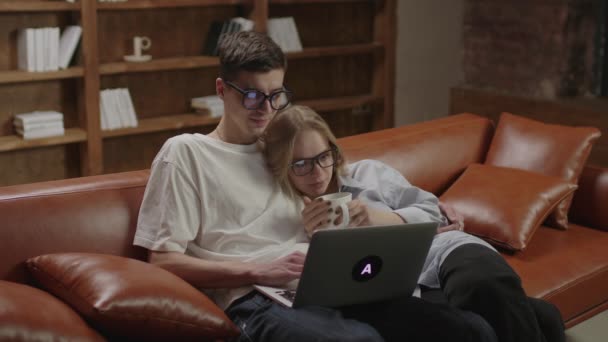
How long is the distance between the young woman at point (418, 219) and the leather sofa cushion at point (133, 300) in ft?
1.35

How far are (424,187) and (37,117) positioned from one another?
198 cm

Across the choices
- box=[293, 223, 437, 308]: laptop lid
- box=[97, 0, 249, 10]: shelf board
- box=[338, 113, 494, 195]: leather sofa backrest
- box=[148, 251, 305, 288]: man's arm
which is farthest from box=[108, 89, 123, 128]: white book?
box=[293, 223, 437, 308]: laptop lid

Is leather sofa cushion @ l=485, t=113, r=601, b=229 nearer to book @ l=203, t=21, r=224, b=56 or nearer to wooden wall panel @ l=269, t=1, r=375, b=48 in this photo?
book @ l=203, t=21, r=224, b=56

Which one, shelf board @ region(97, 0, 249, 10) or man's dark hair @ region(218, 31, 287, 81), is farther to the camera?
shelf board @ region(97, 0, 249, 10)

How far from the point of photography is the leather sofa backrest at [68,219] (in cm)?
202

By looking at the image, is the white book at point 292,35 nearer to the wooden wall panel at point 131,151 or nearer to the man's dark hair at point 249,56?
the wooden wall panel at point 131,151

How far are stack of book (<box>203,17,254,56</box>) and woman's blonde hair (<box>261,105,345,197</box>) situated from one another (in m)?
2.34

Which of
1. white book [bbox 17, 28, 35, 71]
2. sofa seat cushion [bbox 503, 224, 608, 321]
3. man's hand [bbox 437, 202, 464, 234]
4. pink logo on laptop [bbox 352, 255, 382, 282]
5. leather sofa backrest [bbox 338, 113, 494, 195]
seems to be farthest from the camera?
white book [bbox 17, 28, 35, 71]

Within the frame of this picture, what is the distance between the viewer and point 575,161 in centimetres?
302

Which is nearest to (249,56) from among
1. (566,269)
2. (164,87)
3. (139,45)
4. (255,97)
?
(255,97)

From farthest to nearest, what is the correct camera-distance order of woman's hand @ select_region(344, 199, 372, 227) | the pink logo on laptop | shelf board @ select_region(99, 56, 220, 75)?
shelf board @ select_region(99, 56, 220, 75)
woman's hand @ select_region(344, 199, 372, 227)
the pink logo on laptop

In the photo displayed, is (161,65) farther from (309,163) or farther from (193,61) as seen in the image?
(309,163)

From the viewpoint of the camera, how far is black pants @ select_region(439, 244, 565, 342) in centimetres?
202

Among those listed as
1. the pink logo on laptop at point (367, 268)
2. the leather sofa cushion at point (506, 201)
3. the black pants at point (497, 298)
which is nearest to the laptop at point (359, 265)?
the pink logo on laptop at point (367, 268)
